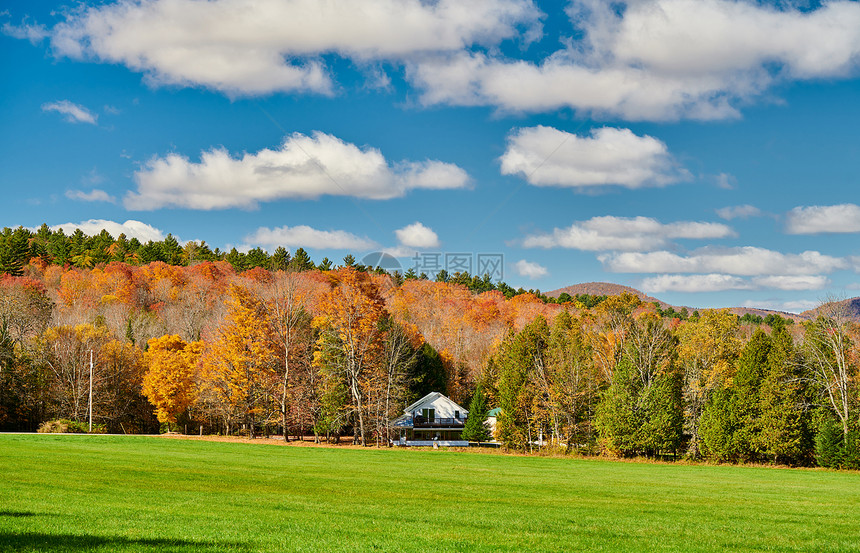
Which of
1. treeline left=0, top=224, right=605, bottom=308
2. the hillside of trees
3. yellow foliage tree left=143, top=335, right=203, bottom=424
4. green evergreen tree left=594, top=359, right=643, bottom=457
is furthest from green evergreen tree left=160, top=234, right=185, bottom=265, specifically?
green evergreen tree left=594, top=359, right=643, bottom=457

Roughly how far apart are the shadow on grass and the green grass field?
0.03 metres

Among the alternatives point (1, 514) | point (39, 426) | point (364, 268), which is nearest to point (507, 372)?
point (39, 426)

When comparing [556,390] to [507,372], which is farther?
[507,372]

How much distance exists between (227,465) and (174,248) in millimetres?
111065

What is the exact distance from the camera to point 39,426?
66625 mm

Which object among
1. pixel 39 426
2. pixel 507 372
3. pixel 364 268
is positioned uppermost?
pixel 364 268

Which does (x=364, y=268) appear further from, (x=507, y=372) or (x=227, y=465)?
(x=227, y=465)

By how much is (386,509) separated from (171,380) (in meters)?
59.5

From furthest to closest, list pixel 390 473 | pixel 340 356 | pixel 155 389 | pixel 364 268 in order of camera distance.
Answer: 1. pixel 364 268
2. pixel 155 389
3. pixel 340 356
4. pixel 390 473

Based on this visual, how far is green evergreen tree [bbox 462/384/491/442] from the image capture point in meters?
71.6

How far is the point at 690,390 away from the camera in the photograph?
59625mm

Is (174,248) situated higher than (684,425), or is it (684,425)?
(174,248)

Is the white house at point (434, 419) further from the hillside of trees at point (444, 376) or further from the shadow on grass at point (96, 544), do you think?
the shadow on grass at point (96, 544)

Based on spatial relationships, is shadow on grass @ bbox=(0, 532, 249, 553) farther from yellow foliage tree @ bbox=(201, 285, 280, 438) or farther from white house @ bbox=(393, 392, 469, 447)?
white house @ bbox=(393, 392, 469, 447)
